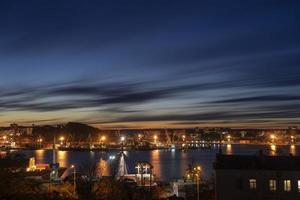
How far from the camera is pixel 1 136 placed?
158375 mm

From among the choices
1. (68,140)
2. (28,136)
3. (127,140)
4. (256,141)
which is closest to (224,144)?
(256,141)

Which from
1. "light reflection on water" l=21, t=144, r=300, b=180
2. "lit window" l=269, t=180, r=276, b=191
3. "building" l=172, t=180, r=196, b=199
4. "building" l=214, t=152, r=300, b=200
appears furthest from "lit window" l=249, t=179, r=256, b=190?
"light reflection on water" l=21, t=144, r=300, b=180

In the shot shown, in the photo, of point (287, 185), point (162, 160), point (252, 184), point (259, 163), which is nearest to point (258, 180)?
point (252, 184)

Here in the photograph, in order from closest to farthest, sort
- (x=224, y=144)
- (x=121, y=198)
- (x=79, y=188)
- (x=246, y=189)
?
(x=246, y=189) → (x=121, y=198) → (x=79, y=188) → (x=224, y=144)

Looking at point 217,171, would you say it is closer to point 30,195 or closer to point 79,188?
point 30,195

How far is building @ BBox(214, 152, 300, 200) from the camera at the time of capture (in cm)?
1839

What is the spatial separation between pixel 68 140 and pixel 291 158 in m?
137

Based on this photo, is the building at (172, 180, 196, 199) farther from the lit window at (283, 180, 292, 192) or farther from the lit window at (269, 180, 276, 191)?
the lit window at (283, 180, 292, 192)

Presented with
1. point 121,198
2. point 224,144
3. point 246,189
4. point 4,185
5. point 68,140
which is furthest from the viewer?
point 224,144

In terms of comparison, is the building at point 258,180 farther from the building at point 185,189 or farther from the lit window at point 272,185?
the building at point 185,189

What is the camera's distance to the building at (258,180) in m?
18.4

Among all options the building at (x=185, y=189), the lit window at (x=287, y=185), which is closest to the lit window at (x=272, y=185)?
the lit window at (x=287, y=185)

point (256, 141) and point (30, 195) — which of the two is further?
point (256, 141)

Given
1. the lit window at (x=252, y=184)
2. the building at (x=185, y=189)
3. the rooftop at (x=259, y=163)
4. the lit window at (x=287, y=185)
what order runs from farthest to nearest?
the building at (x=185, y=189), the rooftop at (x=259, y=163), the lit window at (x=252, y=184), the lit window at (x=287, y=185)
